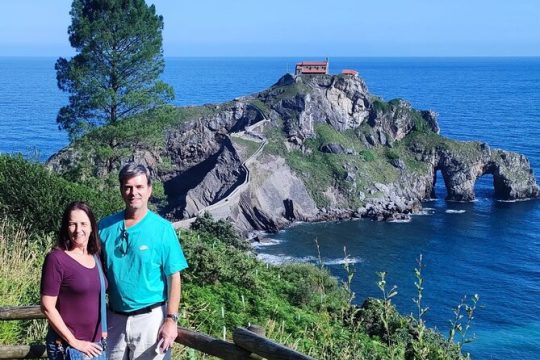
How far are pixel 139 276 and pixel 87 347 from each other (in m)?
0.73

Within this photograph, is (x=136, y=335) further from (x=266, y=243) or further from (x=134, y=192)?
(x=266, y=243)

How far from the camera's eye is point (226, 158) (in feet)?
240

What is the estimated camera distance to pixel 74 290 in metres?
5.13

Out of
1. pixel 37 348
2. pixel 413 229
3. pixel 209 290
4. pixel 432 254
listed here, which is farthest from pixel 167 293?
pixel 413 229

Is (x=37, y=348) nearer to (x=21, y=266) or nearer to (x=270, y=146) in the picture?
(x=21, y=266)

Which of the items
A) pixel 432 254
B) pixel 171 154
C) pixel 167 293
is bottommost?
pixel 432 254

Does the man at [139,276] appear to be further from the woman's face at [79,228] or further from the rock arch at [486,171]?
the rock arch at [486,171]

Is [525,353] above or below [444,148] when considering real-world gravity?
below

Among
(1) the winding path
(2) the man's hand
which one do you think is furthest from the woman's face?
(1) the winding path

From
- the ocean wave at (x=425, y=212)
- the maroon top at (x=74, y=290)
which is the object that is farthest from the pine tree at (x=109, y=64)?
the ocean wave at (x=425, y=212)

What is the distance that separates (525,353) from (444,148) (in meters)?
52.7

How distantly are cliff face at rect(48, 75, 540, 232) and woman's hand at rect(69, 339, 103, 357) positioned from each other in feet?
190

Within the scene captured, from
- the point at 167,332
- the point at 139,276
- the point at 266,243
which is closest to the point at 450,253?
the point at 266,243

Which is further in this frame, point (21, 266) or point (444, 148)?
point (444, 148)
